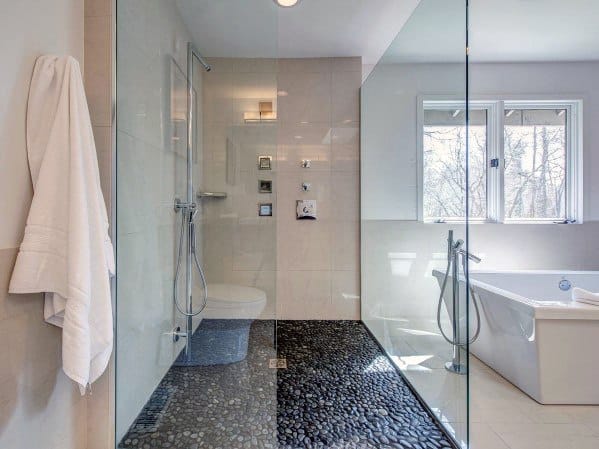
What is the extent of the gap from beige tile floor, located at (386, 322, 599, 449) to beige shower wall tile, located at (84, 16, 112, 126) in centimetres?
192

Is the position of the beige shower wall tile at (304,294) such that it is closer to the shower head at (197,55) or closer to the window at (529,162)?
the window at (529,162)

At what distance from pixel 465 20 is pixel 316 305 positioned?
2.28m

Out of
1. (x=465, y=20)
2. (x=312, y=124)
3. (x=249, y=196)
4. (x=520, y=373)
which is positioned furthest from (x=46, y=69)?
(x=520, y=373)

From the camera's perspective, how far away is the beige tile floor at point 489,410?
127cm

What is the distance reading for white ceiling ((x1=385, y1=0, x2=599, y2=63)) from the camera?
1.32m

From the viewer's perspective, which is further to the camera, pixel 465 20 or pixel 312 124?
pixel 312 124

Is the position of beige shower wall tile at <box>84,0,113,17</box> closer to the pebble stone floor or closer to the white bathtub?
the pebble stone floor

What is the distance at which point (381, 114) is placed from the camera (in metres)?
2.15

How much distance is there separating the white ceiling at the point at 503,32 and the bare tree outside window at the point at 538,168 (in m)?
0.55

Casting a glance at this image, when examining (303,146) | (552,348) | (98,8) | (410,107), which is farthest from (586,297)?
(98,8)

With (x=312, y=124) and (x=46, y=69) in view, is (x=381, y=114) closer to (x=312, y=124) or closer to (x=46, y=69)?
(x=312, y=124)

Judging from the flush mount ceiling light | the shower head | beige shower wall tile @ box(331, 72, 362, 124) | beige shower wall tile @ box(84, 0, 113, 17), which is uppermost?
the flush mount ceiling light

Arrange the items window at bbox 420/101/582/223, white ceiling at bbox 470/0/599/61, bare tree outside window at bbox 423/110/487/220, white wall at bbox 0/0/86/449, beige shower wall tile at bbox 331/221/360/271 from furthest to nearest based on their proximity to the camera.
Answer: beige shower wall tile at bbox 331/221/360/271
window at bbox 420/101/582/223
white ceiling at bbox 470/0/599/61
bare tree outside window at bbox 423/110/487/220
white wall at bbox 0/0/86/449

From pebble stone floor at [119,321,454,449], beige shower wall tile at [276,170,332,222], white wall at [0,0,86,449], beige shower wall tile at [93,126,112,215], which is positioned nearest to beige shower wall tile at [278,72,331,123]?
beige shower wall tile at [276,170,332,222]
